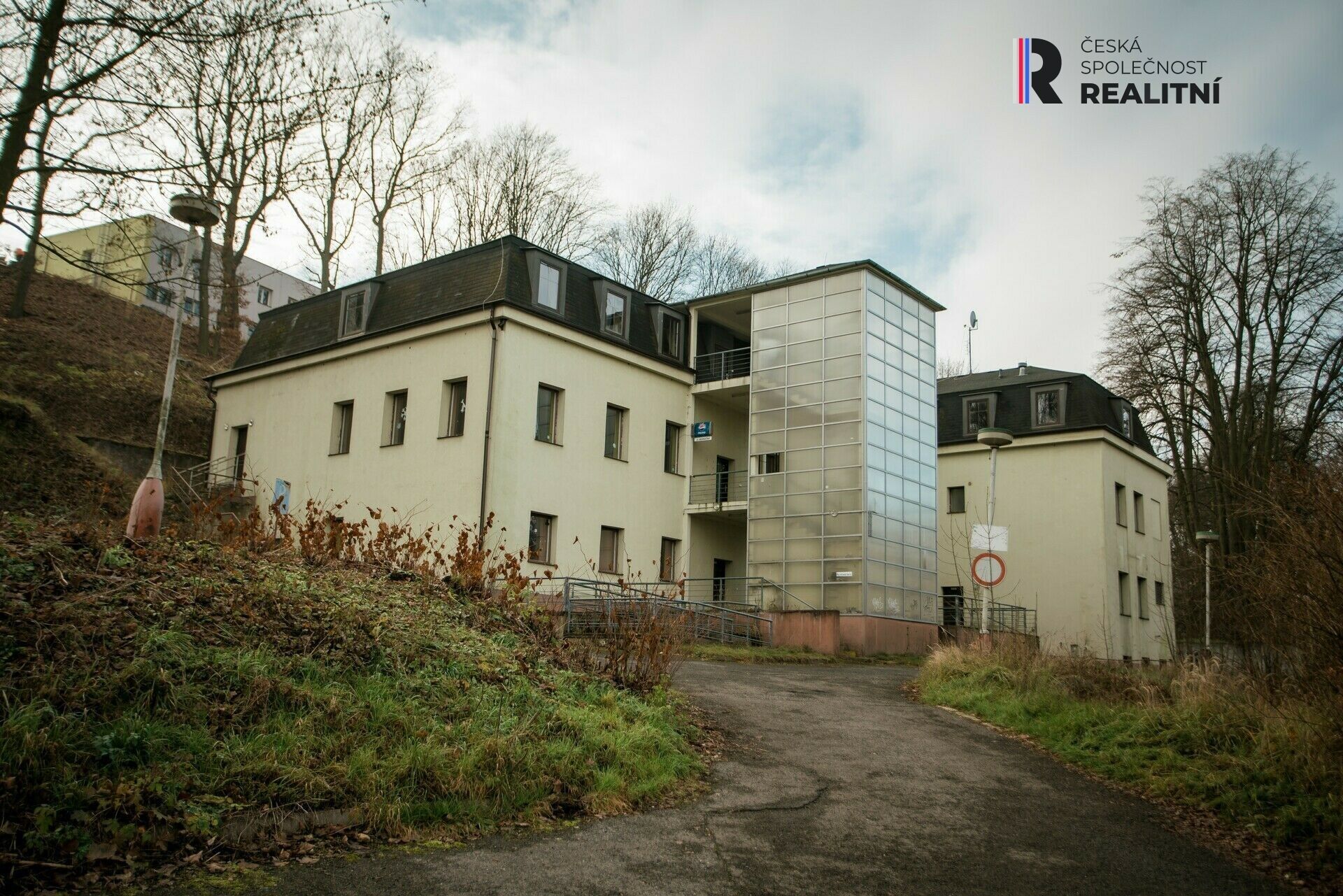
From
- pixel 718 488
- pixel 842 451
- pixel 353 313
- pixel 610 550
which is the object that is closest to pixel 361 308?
pixel 353 313

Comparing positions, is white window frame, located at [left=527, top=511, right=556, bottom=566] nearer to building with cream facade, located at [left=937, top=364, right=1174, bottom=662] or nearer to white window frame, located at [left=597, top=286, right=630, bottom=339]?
white window frame, located at [left=597, top=286, right=630, bottom=339]

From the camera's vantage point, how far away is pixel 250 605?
8.29 metres

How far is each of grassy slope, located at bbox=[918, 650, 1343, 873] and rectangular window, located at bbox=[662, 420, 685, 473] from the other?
53.0ft

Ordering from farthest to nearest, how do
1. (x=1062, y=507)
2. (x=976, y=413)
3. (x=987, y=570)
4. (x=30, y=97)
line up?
(x=976, y=413) → (x=1062, y=507) → (x=987, y=570) → (x=30, y=97)

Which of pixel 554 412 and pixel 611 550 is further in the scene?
pixel 611 550

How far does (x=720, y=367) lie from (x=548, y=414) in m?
6.56

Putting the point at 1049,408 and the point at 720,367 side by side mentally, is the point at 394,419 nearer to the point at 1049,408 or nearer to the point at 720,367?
the point at 720,367

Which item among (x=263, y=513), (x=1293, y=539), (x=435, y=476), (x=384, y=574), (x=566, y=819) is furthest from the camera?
(x=263, y=513)

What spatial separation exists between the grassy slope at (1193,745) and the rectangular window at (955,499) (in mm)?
23392

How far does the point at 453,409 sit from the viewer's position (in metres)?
25.6

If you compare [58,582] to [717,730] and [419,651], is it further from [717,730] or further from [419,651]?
[717,730]

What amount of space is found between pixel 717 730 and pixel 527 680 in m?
2.46

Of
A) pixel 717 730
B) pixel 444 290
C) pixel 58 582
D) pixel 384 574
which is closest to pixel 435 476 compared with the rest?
pixel 444 290

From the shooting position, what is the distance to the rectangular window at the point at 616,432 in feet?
91.2
